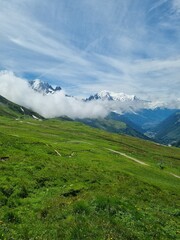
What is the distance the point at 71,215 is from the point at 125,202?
5856 mm

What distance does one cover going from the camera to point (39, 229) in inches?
733

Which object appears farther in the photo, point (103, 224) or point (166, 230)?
point (166, 230)

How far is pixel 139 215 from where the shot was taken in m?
22.8

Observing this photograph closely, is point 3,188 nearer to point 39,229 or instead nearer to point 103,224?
point 39,229

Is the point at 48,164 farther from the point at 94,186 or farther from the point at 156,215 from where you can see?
the point at 156,215

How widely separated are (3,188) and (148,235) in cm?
1266

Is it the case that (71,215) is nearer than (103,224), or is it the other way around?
(103,224)

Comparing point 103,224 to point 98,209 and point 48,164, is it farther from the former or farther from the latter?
point 48,164

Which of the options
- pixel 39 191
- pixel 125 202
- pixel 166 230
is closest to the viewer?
pixel 166 230

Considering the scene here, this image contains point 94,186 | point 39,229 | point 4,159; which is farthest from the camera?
point 4,159

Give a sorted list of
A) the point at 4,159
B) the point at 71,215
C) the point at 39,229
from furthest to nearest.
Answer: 1. the point at 4,159
2. the point at 71,215
3. the point at 39,229

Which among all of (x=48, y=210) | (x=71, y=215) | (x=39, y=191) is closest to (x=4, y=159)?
(x=39, y=191)

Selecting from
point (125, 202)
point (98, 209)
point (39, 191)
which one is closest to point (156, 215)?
point (125, 202)

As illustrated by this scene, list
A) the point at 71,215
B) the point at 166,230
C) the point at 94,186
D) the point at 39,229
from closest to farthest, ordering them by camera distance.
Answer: the point at 39,229 < the point at 71,215 < the point at 166,230 < the point at 94,186
